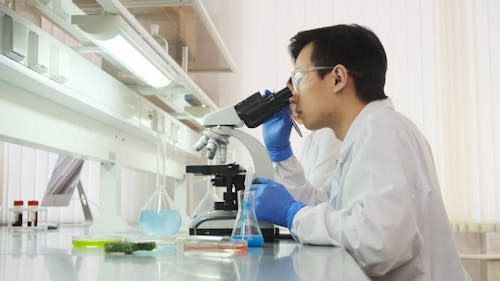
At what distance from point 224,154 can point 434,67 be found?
2.22 meters

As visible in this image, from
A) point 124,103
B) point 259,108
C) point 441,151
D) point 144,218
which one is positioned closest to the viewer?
point 144,218

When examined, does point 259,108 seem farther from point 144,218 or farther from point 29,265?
point 29,265

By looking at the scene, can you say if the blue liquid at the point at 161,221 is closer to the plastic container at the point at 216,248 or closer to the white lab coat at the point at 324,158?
the plastic container at the point at 216,248

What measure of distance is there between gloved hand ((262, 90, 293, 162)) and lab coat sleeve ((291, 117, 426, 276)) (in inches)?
23.6

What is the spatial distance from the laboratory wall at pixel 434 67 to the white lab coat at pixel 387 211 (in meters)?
2.03

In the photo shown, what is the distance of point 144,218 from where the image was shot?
1.55 m

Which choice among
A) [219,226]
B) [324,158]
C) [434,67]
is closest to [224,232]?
[219,226]

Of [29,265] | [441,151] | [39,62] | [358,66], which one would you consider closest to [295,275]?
[29,265]

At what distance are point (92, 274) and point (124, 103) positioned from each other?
1.52m

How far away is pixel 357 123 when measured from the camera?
1.49 meters

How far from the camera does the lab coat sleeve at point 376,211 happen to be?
1.23 meters

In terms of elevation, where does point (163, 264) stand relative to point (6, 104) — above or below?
below

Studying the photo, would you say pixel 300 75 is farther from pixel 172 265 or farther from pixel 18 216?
pixel 18 216

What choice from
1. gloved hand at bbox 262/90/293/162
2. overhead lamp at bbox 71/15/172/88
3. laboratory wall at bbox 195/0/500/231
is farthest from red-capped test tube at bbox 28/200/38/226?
laboratory wall at bbox 195/0/500/231
